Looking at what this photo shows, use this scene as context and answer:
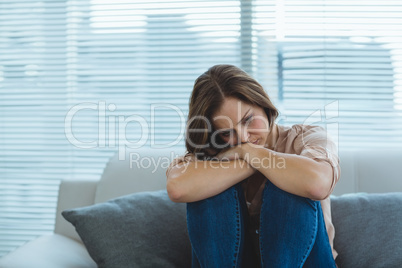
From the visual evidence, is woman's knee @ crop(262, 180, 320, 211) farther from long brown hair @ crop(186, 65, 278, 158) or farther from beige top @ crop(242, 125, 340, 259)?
long brown hair @ crop(186, 65, 278, 158)

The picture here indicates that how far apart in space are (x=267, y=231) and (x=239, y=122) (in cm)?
41

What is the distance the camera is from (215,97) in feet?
5.24

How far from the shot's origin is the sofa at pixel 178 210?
1.66 m

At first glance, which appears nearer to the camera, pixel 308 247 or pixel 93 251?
pixel 308 247

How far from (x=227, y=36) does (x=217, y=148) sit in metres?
1.07

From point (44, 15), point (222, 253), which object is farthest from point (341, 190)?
point (44, 15)

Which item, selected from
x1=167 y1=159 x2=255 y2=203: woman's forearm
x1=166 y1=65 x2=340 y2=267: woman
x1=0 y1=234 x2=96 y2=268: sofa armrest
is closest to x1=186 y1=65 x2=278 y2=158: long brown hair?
x1=166 y1=65 x2=340 y2=267: woman

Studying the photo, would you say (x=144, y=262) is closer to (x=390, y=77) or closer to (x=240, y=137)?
(x=240, y=137)

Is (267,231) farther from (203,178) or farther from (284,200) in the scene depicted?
(203,178)

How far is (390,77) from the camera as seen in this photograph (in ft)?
8.00

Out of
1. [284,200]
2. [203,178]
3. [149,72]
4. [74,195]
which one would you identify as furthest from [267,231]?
[149,72]

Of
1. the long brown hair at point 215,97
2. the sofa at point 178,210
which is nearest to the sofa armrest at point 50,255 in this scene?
the sofa at point 178,210

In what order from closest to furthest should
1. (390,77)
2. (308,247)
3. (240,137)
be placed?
(308,247), (240,137), (390,77)

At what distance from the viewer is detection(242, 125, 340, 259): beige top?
58.3 inches
